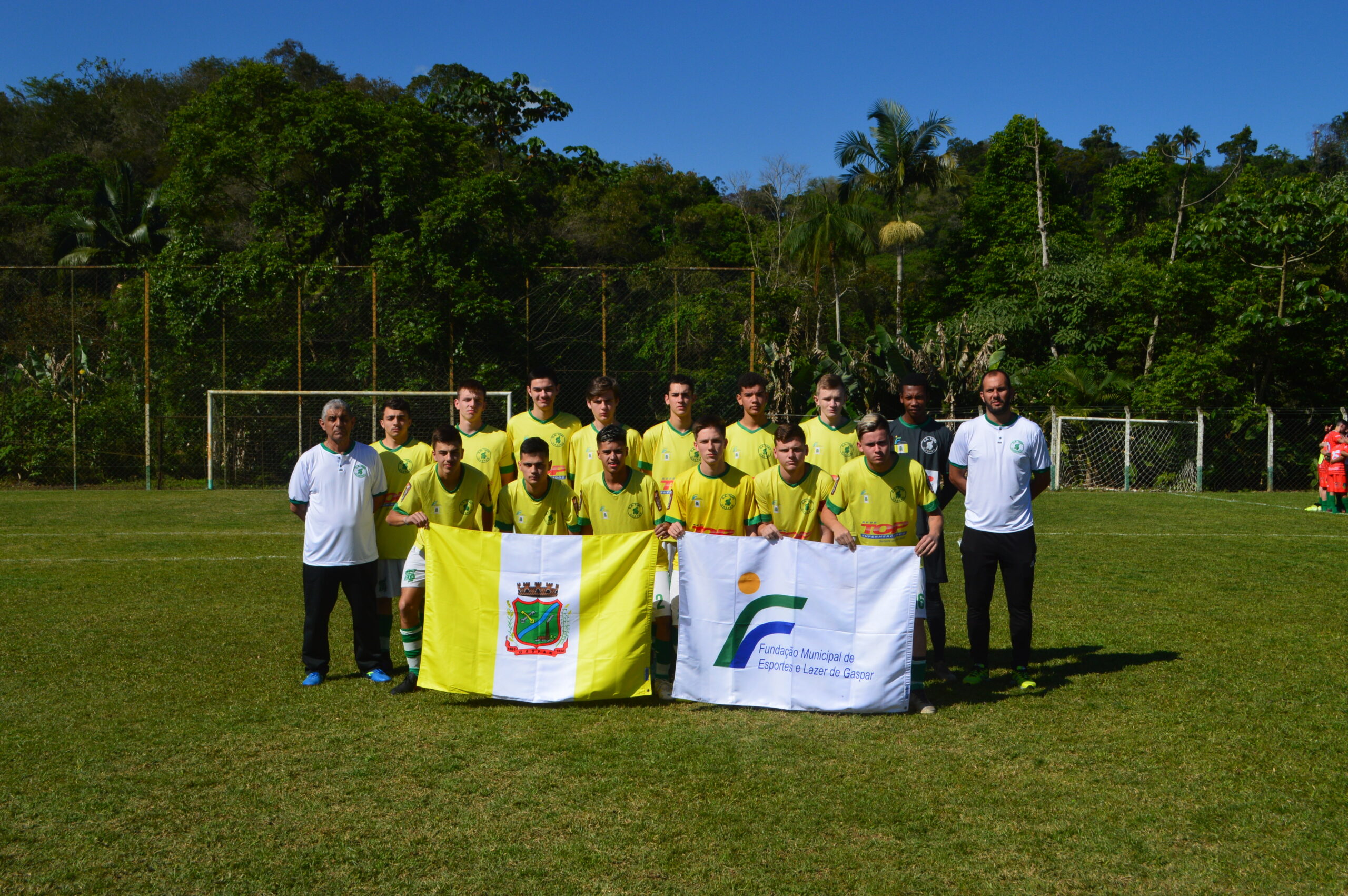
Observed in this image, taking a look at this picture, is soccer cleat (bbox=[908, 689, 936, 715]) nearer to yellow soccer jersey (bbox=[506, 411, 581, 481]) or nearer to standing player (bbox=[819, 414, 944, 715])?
standing player (bbox=[819, 414, 944, 715])

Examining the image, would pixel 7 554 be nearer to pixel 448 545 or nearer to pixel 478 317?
pixel 448 545

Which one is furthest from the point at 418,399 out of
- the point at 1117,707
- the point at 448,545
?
the point at 1117,707

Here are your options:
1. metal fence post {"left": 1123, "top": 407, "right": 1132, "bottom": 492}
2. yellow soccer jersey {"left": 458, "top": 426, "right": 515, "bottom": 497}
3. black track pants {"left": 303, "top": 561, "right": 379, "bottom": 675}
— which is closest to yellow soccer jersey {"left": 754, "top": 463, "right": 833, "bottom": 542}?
yellow soccer jersey {"left": 458, "top": 426, "right": 515, "bottom": 497}

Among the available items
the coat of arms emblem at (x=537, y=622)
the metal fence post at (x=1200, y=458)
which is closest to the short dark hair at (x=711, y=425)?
the coat of arms emblem at (x=537, y=622)

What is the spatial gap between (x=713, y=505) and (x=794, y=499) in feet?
1.58

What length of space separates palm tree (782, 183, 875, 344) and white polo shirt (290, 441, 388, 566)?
27.4 metres

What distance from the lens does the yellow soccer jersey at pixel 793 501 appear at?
6.05 m

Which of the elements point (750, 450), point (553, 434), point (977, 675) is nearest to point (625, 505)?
point (750, 450)

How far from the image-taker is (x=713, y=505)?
240 inches

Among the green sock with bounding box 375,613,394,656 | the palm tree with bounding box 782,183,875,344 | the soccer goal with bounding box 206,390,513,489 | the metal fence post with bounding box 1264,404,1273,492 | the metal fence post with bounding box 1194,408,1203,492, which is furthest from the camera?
the palm tree with bounding box 782,183,875,344

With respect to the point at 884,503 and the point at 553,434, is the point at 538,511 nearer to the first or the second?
the point at 553,434

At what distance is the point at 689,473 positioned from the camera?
617cm

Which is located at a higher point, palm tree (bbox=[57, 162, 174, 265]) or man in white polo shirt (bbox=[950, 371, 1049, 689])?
palm tree (bbox=[57, 162, 174, 265])

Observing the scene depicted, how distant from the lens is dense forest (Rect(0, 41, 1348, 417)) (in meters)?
24.6
